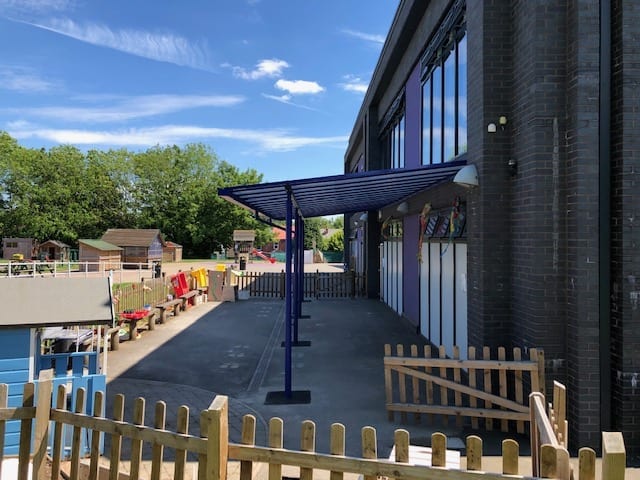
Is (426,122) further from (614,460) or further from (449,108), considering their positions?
(614,460)

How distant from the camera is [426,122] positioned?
11.0 m


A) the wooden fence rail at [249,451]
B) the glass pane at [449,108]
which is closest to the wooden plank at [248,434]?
the wooden fence rail at [249,451]

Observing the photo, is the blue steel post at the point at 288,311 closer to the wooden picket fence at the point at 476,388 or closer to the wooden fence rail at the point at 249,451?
the wooden picket fence at the point at 476,388

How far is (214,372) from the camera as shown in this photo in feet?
27.7

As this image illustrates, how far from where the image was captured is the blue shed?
473 centimetres

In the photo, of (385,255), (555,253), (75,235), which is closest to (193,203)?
(75,235)

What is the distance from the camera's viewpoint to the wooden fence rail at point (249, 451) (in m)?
2.42

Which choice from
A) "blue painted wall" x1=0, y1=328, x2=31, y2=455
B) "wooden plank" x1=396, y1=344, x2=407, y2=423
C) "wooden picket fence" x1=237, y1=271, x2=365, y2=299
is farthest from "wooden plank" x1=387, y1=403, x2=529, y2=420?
"wooden picket fence" x1=237, y1=271, x2=365, y2=299

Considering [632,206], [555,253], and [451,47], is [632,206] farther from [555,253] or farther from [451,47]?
[451,47]

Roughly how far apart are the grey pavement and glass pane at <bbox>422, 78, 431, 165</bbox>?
432cm

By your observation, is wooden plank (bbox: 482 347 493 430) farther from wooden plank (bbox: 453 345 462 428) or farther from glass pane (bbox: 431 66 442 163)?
glass pane (bbox: 431 66 442 163)

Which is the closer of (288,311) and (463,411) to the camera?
(463,411)

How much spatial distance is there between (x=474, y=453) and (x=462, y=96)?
702 centimetres

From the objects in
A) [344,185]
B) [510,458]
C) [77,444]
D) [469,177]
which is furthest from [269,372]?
[510,458]
